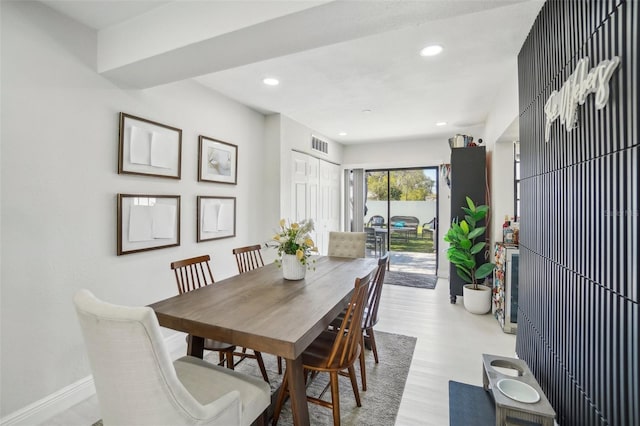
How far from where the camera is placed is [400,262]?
662 centimetres

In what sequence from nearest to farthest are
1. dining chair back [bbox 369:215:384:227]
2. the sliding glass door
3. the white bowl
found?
1. the white bowl
2. the sliding glass door
3. dining chair back [bbox 369:215:384:227]

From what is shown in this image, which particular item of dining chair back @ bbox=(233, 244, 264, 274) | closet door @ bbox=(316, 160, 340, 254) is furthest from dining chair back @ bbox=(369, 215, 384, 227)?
dining chair back @ bbox=(233, 244, 264, 274)

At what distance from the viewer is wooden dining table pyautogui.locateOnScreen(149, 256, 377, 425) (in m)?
1.44

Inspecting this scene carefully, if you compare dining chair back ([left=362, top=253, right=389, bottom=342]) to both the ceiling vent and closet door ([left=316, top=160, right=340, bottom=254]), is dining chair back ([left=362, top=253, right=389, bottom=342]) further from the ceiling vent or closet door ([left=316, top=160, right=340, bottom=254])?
the ceiling vent

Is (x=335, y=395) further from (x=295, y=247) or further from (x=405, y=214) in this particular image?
(x=405, y=214)

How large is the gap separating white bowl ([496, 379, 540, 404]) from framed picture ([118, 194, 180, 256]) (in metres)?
2.74

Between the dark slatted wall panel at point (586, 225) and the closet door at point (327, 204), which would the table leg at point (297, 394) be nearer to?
the dark slatted wall panel at point (586, 225)

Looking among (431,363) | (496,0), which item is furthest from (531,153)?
(431,363)

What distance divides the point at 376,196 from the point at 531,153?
466cm

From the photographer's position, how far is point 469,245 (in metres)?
3.99

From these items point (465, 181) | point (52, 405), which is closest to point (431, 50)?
point (465, 181)

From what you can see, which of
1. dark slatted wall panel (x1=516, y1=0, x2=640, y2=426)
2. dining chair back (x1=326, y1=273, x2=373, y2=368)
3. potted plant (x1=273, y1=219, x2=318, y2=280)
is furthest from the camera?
potted plant (x1=273, y1=219, x2=318, y2=280)

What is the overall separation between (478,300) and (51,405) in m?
4.23

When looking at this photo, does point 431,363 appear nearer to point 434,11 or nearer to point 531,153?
point 531,153
